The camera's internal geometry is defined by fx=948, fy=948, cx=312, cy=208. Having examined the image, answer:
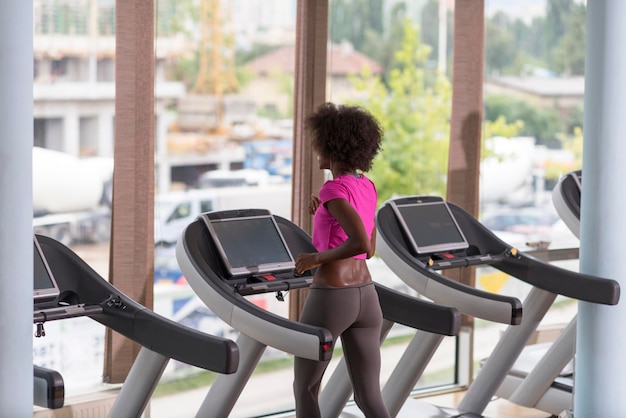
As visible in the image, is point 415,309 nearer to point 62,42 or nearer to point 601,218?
point 601,218

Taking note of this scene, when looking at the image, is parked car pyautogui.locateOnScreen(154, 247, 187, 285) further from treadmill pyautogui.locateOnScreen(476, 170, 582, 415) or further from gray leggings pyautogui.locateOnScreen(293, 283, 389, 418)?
treadmill pyautogui.locateOnScreen(476, 170, 582, 415)

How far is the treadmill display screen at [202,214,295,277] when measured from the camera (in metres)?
3.32

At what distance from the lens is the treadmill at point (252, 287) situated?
9.88 feet

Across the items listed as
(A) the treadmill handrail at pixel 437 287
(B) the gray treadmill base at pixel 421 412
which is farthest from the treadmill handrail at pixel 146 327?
(B) the gray treadmill base at pixel 421 412

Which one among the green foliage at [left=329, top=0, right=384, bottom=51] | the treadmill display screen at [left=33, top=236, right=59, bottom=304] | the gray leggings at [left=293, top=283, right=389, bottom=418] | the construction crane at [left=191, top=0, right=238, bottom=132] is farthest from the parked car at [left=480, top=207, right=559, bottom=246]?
the treadmill display screen at [left=33, top=236, right=59, bottom=304]

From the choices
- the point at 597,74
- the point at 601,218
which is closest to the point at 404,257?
the point at 601,218

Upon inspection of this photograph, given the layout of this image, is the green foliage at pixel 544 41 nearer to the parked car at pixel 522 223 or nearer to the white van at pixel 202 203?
the parked car at pixel 522 223

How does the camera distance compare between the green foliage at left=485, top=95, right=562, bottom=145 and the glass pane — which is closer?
the glass pane

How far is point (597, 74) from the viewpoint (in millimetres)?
3178

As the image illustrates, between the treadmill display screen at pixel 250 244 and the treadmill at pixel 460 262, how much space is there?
0.52 meters

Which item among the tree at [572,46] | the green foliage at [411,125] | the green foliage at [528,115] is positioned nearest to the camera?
the green foliage at [411,125]

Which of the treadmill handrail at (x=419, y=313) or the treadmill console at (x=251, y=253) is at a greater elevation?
the treadmill console at (x=251, y=253)

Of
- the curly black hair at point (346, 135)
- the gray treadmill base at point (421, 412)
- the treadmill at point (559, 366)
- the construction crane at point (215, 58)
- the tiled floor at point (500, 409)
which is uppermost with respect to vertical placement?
the construction crane at point (215, 58)

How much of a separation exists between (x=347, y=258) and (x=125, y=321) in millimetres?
725
